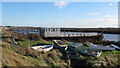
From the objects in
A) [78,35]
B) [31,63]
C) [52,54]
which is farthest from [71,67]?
[78,35]

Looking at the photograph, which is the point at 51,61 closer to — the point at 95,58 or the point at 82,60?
the point at 82,60

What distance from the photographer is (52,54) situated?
10016mm

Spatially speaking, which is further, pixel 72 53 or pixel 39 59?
pixel 72 53

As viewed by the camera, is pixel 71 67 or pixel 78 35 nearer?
pixel 71 67

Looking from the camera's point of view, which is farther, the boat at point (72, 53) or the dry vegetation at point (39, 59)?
the boat at point (72, 53)

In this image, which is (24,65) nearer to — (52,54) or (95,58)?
(52,54)

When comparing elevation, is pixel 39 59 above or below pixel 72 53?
above

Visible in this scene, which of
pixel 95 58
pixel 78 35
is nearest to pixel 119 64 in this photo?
pixel 95 58

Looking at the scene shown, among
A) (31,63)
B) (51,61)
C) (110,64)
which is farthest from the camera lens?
(110,64)

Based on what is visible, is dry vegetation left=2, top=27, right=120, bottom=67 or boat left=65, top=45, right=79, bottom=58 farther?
boat left=65, top=45, right=79, bottom=58

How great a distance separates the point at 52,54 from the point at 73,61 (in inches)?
80.9

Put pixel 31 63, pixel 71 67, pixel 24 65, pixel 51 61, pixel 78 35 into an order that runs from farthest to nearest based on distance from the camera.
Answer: pixel 78 35 → pixel 71 67 → pixel 51 61 → pixel 31 63 → pixel 24 65

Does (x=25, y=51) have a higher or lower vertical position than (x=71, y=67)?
higher

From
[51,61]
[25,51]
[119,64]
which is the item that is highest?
[25,51]
